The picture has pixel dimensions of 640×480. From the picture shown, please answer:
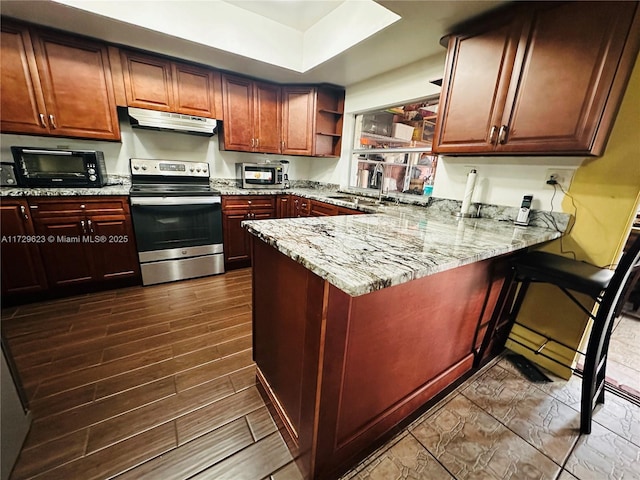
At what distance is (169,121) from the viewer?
262 cm

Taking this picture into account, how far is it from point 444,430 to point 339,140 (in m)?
3.24

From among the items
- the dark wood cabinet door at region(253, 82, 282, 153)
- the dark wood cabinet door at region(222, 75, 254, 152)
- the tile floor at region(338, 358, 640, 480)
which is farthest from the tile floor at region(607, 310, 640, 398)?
the dark wood cabinet door at region(222, 75, 254, 152)

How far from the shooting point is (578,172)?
1539 mm

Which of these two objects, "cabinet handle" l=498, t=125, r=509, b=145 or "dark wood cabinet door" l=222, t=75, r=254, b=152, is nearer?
"cabinet handle" l=498, t=125, r=509, b=145

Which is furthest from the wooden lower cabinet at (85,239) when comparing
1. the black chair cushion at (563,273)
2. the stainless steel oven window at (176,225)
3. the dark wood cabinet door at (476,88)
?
the black chair cushion at (563,273)

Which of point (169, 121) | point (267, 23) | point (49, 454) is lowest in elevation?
point (49, 454)

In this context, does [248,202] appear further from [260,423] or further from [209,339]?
[260,423]

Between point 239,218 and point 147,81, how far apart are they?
63.8 inches

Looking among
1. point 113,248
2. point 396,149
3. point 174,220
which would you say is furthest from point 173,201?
point 396,149

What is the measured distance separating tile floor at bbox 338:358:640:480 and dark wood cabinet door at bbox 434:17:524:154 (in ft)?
5.08

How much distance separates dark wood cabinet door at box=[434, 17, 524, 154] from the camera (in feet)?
5.05

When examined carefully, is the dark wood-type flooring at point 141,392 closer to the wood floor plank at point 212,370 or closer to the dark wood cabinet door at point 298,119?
the wood floor plank at point 212,370

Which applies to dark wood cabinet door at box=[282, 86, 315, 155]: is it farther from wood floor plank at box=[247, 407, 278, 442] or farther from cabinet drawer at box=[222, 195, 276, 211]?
wood floor plank at box=[247, 407, 278, 442]

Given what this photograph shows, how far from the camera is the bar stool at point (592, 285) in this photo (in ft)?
3.65
